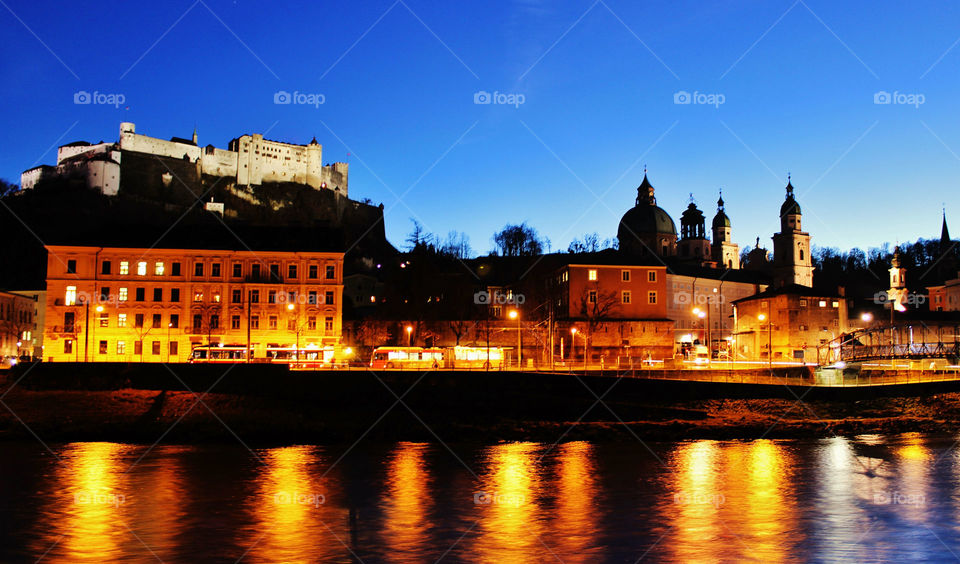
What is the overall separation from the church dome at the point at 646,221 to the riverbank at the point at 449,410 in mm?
87798

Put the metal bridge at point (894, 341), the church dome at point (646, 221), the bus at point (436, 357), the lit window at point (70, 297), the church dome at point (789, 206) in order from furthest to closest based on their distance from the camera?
the church dome at point (789, 206) → the church dome at point (646, 221) → the metal bridge at point (894, 341) → the lit window at point (70, 297) → the bus at point (436, 357)

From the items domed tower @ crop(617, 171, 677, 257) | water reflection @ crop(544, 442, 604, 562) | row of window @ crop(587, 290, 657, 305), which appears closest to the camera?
water reflection @ crop(544, 442, 604, 562)

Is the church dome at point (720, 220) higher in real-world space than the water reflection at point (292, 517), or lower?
higher

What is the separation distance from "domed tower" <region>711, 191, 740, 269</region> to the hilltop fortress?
78074 millimetres

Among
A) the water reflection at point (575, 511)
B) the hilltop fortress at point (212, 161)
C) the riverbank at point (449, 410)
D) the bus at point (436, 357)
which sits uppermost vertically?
the hilltop fortress at point (212, 161)

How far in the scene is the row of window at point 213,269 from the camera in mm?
68375

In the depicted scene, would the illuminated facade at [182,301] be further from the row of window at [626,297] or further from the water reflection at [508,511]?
the water reflection at [508,511]

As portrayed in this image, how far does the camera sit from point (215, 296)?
69.2m

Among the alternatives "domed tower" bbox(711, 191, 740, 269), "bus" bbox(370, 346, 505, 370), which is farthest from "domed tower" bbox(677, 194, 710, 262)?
"bus" bbox(370, 346, 505, 370)

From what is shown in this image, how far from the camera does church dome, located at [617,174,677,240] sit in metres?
137

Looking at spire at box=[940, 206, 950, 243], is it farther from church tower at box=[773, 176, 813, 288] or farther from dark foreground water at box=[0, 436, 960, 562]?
dark foreground water at box=[0, 436, 960, 562]

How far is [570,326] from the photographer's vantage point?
77.1 metres

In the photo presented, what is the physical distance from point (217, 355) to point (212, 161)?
10603 centimetres

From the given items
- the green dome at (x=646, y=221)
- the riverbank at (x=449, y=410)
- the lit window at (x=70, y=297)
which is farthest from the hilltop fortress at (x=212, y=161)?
the riverbank at (x=449, y=410)
